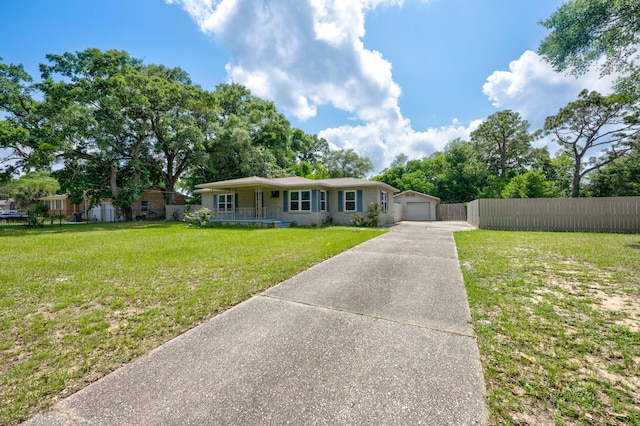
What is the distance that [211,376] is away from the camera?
2090mm

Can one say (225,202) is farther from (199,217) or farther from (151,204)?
(151,204)

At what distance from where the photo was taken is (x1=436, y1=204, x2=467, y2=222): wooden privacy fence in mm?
25094

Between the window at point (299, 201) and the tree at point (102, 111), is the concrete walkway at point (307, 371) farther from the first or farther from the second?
the tree at point (102, 111)

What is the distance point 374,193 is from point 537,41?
1003 centimetres

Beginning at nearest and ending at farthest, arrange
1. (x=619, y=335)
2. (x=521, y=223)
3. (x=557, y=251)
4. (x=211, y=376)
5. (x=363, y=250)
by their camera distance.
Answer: (x=211, y=376)
(x=619, y=335)
(x=557, y=251)
(x=363, y=250)
(x=521, y=223)

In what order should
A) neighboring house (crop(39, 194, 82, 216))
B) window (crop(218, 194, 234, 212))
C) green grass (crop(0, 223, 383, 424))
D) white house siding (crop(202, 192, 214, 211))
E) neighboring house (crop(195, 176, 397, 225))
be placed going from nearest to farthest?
green grass (crop(0, 223, 383, 424))
neighboring house (crop(195, 176, 397, 225))
window (crop(218, 194, 234, 212))
white house siding (crop(202, 192, 214, 211))
neighboring house (crop(39, 194, 82, 216))

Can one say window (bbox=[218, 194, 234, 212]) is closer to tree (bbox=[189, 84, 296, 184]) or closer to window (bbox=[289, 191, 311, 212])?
tree (bbox=[189, 84, 296, 184])

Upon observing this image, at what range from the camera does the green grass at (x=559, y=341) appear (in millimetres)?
1740

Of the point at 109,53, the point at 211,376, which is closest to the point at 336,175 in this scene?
the point at 109,53

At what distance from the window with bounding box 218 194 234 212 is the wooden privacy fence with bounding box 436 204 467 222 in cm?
1994

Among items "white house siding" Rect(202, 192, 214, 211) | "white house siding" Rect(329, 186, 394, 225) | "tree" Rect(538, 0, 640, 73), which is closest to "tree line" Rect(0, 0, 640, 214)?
"tree" Rect(538, 0, 640, 73)

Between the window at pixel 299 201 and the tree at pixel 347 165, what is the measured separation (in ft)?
80.4

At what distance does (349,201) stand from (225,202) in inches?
366

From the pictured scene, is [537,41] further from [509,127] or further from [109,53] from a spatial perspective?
[109,53]
